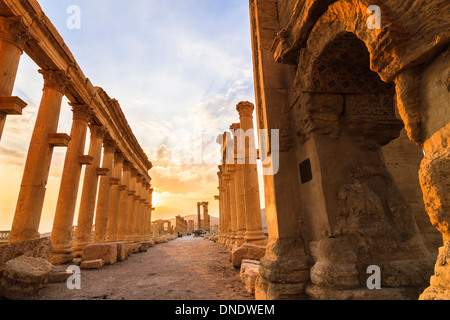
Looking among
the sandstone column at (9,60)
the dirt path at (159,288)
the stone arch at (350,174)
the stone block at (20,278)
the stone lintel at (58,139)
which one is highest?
the sandstone column at (9,60)

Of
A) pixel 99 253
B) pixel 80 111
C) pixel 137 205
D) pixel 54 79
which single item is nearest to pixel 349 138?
pixel 99 253

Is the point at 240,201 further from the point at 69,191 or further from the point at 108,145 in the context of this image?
the point at 108,145

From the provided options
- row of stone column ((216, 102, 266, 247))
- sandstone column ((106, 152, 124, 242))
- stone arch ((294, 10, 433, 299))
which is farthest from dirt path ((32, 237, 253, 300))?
sandstone column ((106, 152, 124, 242))

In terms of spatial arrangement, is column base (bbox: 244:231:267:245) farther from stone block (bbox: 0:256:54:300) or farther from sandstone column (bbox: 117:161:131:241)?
sandstone column (bbox: 117:161:131:241)

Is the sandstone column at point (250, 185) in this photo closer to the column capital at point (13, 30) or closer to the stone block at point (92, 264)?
the stone block at point (92, 264)

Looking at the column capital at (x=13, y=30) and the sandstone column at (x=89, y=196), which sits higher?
the column capital at (x=13, y=30)

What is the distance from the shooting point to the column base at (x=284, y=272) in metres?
3.16

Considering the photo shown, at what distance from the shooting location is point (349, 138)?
11.7 ft

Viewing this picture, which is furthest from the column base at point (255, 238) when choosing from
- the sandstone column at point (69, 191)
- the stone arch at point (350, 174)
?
the sandstone column at point (69, 191)

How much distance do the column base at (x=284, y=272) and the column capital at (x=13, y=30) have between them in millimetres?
9546

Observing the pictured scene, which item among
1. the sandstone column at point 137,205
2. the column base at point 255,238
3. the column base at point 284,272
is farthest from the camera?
the sandstone column at point 137,205

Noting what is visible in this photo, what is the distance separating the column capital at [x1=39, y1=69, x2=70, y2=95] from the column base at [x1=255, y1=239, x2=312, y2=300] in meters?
10.5
